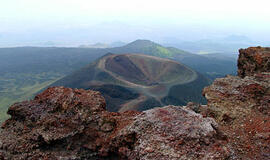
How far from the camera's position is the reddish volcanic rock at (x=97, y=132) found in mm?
8156

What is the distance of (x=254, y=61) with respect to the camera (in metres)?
16.5

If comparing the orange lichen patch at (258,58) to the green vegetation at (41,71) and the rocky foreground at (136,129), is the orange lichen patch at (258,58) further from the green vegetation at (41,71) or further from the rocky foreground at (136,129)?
the green vegetation at (41,71)

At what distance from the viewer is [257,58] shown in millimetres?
16094

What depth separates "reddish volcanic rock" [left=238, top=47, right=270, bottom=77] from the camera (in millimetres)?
15641

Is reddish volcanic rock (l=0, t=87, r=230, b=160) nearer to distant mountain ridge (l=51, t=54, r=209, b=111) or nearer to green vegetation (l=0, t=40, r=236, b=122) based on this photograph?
distant mountain ridge (l=51, t=54, r=209, b=111)

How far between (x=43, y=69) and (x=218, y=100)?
135964 mm

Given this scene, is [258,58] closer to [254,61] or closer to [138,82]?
[254,61]

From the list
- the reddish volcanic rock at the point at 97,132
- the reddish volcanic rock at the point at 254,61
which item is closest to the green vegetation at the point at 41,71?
the reddish volcanic rock at the point at 254,61

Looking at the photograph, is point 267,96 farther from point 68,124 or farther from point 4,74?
point 4,74

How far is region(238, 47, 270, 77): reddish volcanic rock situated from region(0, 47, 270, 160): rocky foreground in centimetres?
355

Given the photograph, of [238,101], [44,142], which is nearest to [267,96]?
[238,101]

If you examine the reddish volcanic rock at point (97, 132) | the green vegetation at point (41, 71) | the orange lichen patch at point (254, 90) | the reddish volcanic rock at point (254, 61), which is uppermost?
the reddish volcanic rock at point (254, 61)

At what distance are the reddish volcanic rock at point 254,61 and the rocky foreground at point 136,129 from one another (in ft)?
11.7

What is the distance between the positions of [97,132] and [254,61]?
14681mm
